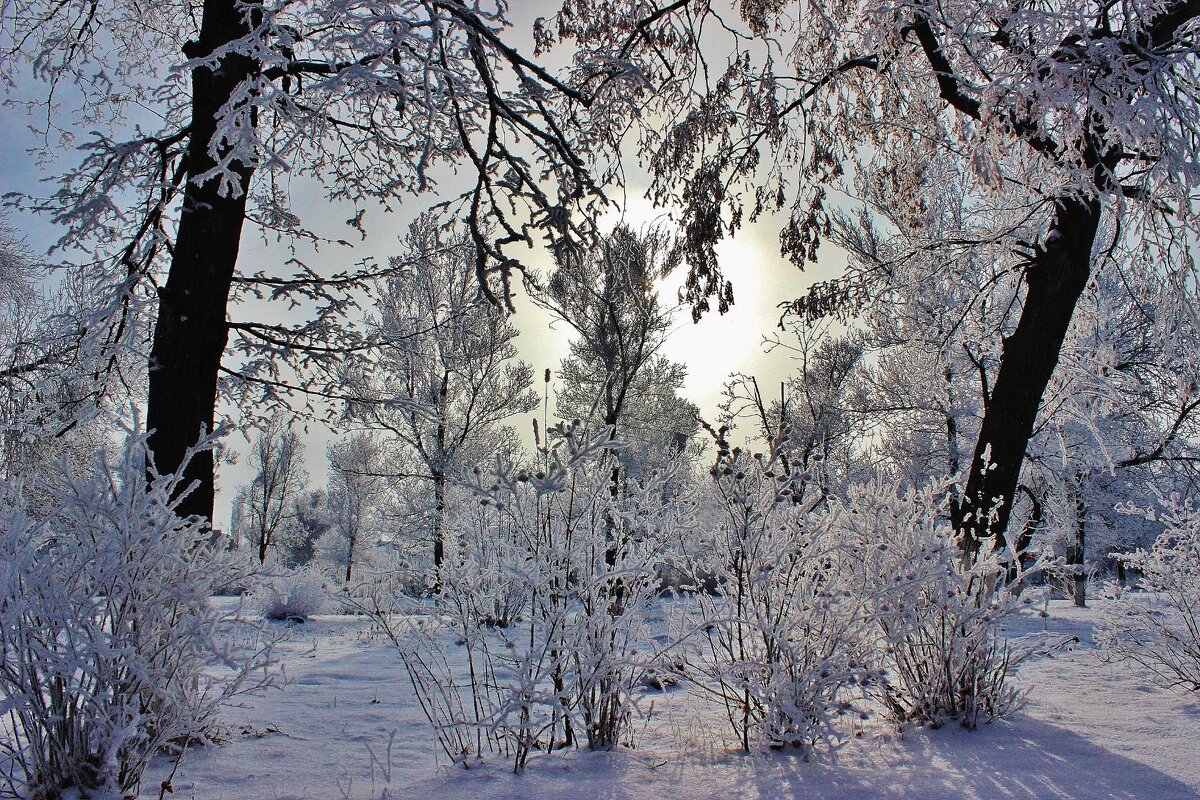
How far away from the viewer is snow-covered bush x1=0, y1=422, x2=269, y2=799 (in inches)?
89.0

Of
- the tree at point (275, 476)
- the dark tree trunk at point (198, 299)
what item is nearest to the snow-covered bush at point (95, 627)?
the dark tree trunk at point (198, 299)

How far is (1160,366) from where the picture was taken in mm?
10305

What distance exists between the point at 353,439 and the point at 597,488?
25.0 metres

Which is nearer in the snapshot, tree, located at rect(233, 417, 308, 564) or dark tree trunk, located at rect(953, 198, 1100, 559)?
dark tree trunk, located at rect(953, 198, 1100, 559)

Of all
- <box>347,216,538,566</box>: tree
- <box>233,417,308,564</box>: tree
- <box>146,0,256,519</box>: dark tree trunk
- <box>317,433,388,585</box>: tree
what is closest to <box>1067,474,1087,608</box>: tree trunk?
<box>347,216,538,566</box>: tree

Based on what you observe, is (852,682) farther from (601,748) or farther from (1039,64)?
(1039,64)

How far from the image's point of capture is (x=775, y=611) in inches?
134

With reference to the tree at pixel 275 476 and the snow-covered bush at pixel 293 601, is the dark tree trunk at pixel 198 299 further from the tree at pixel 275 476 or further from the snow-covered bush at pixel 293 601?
the tree at pixel 275 476

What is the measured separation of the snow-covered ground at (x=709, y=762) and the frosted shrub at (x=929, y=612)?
0.16 metres

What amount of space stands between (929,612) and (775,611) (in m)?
0.84

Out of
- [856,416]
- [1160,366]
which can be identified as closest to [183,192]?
[1160,366]

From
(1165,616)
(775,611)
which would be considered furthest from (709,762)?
(1165,616)

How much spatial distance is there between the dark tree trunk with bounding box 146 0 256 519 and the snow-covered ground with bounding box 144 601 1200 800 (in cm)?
147

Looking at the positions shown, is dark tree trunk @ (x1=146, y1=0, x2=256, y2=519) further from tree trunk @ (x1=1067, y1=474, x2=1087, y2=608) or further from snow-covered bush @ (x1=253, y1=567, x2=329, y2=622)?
tree trunk @ (x1=1067, y1=474, x2=1087, y2=608)
